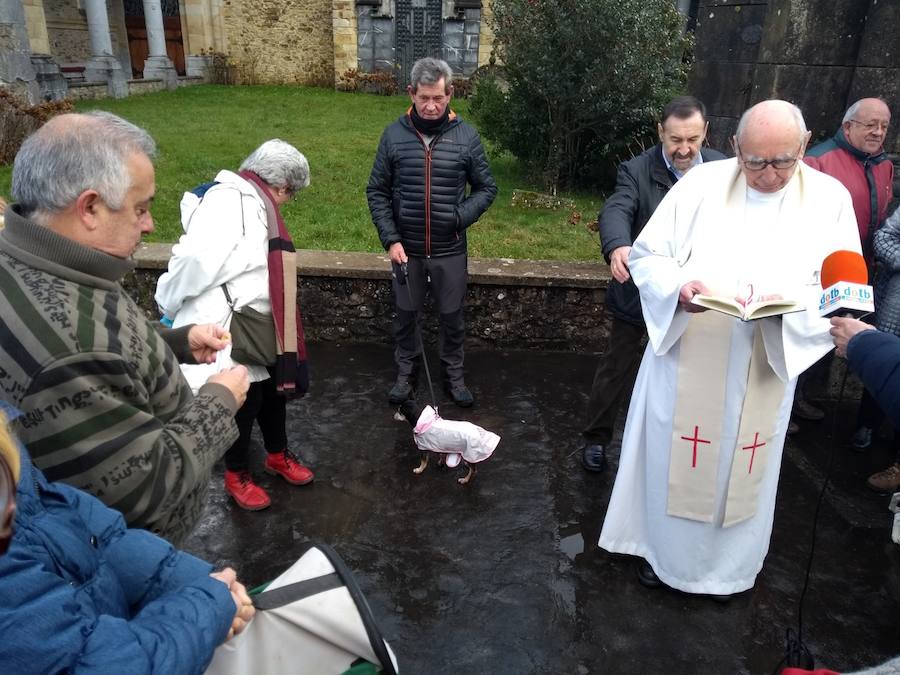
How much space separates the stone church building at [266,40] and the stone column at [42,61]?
0.02 m

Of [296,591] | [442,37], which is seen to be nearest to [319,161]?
[296,591]

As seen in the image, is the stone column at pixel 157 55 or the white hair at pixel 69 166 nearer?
the white hair at pixel 69 166

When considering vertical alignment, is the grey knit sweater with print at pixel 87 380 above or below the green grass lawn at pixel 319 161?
above

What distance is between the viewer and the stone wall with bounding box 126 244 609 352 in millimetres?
5441

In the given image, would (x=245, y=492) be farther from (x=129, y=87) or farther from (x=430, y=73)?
(x=129, y=87)

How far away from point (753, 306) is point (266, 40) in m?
23.0

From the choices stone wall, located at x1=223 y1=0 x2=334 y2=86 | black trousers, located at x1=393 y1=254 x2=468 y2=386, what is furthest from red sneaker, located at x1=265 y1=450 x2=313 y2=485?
stone wall, located at x1=223 y1=0 x2=334 y2=86

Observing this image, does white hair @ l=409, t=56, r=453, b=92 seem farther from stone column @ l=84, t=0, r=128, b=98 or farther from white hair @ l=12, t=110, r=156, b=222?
stone column @ l=84, t=0, r=128, b=98

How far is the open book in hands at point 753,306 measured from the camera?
2.40m

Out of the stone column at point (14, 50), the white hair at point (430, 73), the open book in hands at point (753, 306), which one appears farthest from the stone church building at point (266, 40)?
the open book in hands at point (753, 306)

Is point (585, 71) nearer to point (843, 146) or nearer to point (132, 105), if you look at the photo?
point (843, 146)

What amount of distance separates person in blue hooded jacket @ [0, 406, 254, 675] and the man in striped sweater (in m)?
0.14

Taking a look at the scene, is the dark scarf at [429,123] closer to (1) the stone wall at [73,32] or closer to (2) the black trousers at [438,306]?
(2) the black trousers at [438,306]

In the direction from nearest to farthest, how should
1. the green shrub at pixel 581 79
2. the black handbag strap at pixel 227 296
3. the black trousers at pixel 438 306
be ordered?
the black handbag strap at pixel 227 296, the black trousers at pixel 438 306, the green shrub at pixel 581 79
